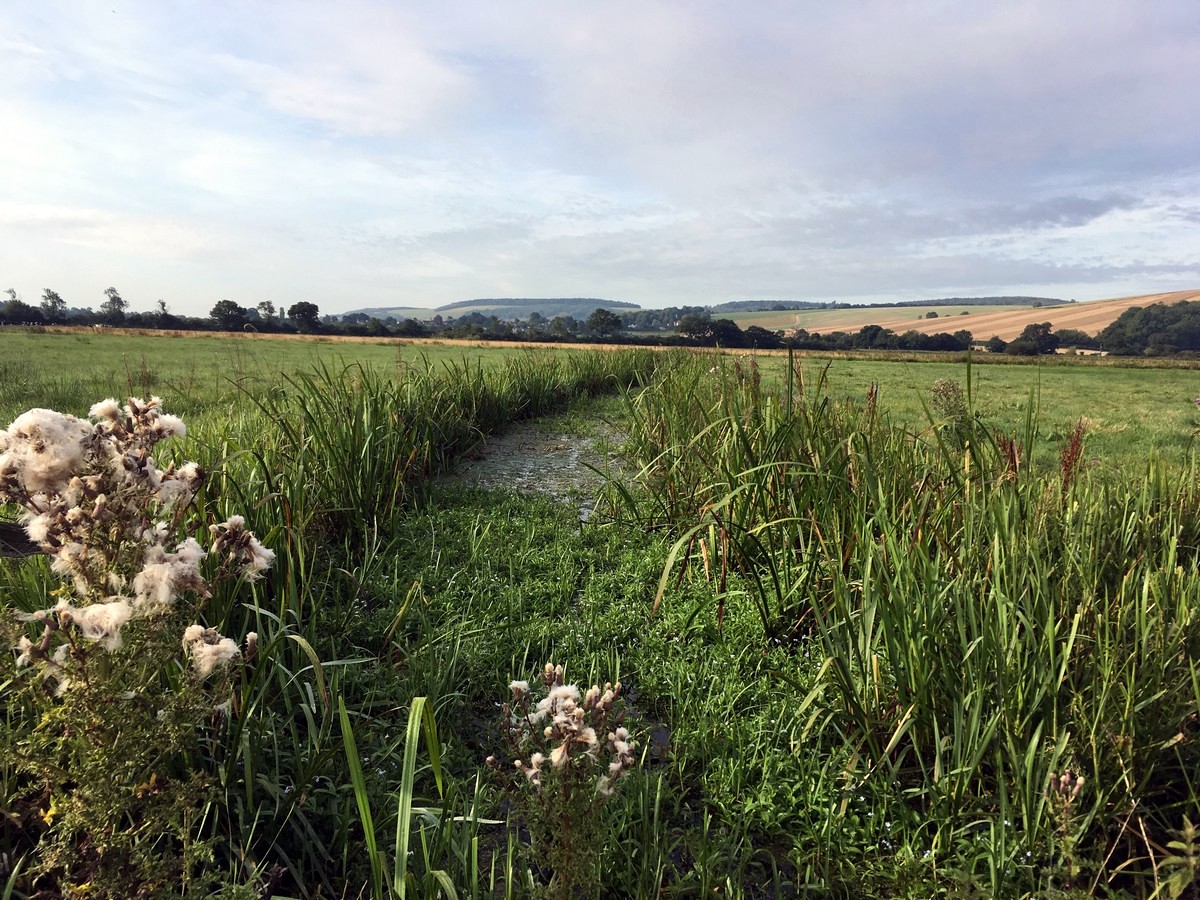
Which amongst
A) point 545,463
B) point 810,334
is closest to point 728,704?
point 545,463

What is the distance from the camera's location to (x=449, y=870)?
Result: 1693 millimetres

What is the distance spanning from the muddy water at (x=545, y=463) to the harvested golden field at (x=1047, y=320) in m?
43.0

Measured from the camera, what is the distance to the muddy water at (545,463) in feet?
18.6

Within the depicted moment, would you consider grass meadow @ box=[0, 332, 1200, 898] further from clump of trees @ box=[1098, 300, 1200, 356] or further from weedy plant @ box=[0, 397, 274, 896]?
clump of trees @ box=[1098, 300, 1200, 356]

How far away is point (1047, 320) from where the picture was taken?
47.5 metres

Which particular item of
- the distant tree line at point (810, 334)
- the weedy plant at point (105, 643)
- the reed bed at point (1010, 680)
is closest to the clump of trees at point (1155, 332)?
the distant tree line at point (810, 334)

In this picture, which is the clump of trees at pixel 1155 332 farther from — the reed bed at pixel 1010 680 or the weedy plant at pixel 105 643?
the weedy plant at pixel 105 643

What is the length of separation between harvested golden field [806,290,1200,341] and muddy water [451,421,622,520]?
43.0 meters

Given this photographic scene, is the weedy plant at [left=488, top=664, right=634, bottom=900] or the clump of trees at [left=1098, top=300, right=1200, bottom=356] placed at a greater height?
the clump of trees at [left=1098, top=300, right=1200, bottom=356]

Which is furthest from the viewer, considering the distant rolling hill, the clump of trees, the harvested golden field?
the distant rolling hill

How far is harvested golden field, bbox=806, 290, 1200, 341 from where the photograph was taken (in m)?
46.2

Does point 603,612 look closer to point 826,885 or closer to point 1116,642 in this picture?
point 826,885

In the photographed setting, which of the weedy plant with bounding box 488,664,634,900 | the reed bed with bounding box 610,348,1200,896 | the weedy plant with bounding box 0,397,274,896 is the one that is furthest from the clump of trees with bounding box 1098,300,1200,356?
the weedy plant with bounding box 0,397,274,896

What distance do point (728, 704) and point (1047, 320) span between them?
190 ft
